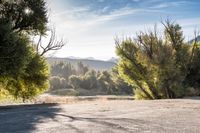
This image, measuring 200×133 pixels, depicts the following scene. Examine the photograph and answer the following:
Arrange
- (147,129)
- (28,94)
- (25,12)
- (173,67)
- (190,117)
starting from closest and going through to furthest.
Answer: (147,129) < (190,117) < (25,12) < (28,94) < (173,67)

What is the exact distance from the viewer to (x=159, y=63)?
142ft

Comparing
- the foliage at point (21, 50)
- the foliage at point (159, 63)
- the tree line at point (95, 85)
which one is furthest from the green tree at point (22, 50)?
the tree line at point (95, 85)

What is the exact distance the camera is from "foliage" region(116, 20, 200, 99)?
43.4m

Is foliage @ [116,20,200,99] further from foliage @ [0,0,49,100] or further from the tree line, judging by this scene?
the tree line

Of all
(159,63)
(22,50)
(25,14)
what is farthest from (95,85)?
(22,50)

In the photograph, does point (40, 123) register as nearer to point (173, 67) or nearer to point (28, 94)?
point (28, 94)

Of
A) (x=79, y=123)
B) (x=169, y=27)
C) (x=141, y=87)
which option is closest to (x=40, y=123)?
(x=79, y=123)

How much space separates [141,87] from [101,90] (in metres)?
73.2

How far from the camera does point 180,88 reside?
43500 mm

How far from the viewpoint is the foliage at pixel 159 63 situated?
142 feet

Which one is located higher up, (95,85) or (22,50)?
(22,50)

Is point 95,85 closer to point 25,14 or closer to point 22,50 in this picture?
point 25,14

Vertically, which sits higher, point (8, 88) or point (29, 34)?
point (29, 34)

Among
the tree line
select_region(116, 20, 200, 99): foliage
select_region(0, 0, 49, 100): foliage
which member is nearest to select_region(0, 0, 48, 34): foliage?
select_region(0, 0, 49, 100): foliage
